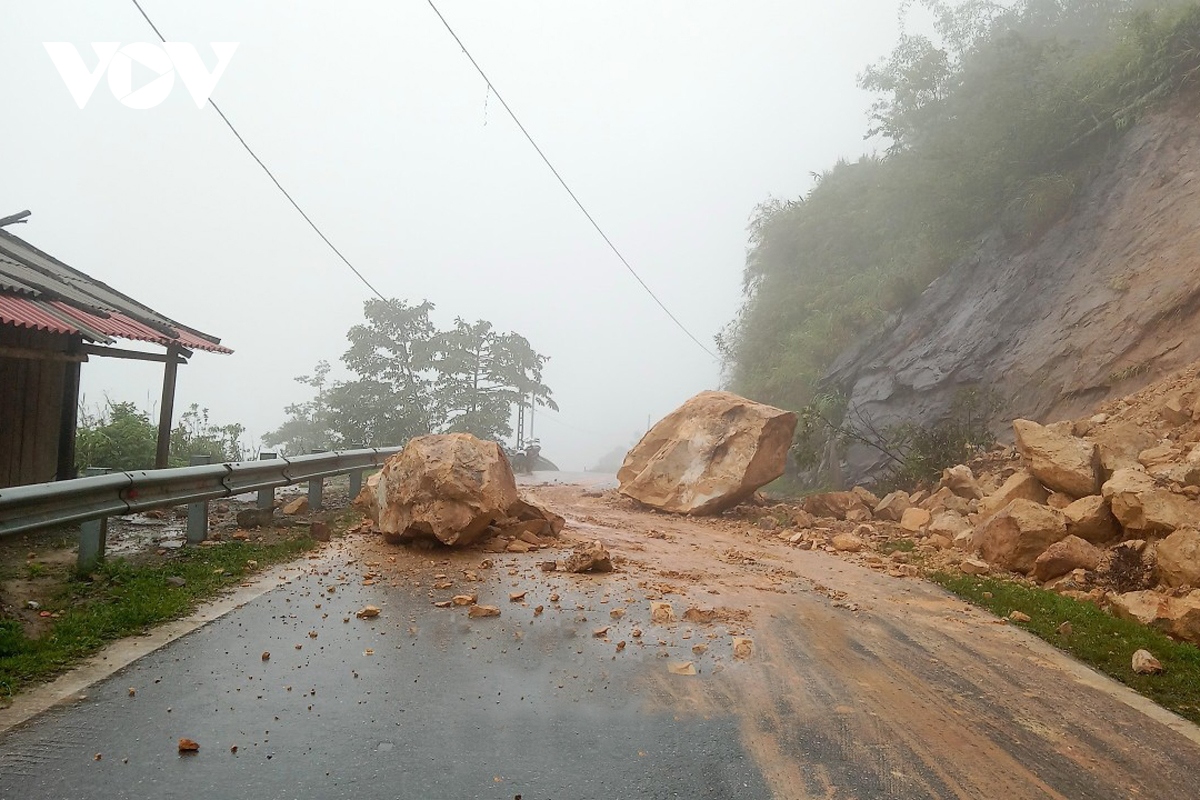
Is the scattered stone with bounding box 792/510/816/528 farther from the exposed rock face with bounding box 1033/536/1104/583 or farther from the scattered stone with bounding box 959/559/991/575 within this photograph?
the exposed rock face with bounding box 1033/536/1104/583

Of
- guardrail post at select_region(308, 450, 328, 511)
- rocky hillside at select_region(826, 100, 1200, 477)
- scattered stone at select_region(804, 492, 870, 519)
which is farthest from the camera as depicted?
rocky hillside at select_region(826, 100, 1200, 477)

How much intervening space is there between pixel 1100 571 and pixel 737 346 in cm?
2310

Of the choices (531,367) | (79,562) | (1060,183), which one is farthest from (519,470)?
(79,562)

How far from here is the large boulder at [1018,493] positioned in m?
8.80

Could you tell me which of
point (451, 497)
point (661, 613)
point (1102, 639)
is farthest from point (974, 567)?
point (451, 497)

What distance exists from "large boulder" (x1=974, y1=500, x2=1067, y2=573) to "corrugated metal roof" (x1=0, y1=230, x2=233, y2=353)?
9.68 metres

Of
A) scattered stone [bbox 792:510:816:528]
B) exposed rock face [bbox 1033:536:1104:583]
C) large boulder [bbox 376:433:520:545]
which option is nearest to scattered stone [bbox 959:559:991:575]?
exposed rock face [bbox 1033:536:1104:583]

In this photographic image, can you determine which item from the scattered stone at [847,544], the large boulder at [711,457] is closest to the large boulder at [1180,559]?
the scattered stone at [847,544]

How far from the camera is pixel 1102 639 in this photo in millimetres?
5242

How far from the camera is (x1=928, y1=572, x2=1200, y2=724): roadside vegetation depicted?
4.35 m

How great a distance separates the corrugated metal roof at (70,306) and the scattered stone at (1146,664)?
969 cm

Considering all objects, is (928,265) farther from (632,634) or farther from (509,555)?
(632,634)

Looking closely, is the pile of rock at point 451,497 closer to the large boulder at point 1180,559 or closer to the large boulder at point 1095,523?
the large boulder at point 1095,523

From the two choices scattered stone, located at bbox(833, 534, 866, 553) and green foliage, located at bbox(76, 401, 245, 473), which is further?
green foliage, located at bbox(76, 401, 245, 473)
